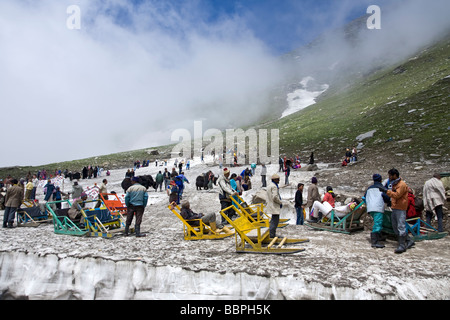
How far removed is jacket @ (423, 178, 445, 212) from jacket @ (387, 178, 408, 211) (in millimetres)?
2918

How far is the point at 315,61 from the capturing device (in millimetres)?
152750

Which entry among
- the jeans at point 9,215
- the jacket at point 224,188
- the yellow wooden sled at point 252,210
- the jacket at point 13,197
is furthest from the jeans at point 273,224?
the jeans at point 9,215

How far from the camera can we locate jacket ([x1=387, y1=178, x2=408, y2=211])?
21.8 ft

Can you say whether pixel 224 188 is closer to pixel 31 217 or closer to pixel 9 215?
pixel 31 217

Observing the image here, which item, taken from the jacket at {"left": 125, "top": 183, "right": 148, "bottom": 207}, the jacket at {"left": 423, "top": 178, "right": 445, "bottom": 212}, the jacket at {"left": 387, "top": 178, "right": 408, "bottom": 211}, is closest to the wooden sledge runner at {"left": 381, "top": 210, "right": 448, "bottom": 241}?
the jacket at {"left": 387, "top": 178, "right": 408, "bottom": 211}

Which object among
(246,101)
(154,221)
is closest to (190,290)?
(154,221)

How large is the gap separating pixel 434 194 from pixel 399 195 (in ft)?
10.4

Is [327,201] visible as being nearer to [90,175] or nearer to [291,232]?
[291,232]

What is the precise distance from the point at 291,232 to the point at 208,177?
1305 centimetres

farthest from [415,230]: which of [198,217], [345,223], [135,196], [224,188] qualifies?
[135,196]

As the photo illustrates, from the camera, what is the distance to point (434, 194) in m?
8.80

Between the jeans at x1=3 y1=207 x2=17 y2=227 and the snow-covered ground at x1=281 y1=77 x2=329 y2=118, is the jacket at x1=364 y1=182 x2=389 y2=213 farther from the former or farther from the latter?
the snow-covered ground at x1=281 y1=77 x2=329 y2=118

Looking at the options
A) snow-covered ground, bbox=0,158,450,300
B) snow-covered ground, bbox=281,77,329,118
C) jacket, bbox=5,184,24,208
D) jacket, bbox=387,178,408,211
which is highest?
snow-covered ground, bbox=281,77,329,118

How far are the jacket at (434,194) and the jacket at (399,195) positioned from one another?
2918 millimetres
